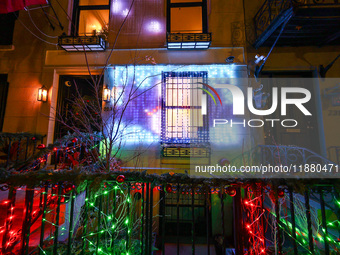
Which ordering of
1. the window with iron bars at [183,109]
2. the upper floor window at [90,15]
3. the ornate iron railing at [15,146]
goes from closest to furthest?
1. the ornate iron railing at [15,146]
2. the window with iron bars at [183,109]
3. the upper floor window at [90,15]

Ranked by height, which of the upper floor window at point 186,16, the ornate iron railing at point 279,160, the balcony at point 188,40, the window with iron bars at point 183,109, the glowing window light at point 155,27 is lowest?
the ornate iron railing at point 279,160

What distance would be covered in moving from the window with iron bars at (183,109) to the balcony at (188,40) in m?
0.99

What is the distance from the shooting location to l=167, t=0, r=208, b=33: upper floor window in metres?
6.59

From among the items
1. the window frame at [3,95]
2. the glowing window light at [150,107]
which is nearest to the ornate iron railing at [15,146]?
the window frame at [3,95]

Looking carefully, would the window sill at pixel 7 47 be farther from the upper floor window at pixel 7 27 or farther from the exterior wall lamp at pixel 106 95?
the exterior wall lamp at pixel 106 95

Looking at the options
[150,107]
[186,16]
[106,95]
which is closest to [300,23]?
[186,16]

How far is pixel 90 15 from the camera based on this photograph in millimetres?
6891

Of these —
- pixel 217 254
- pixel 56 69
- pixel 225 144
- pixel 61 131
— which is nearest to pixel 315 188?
pixel 225 144

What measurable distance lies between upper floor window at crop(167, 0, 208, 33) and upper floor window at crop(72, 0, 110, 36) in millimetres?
2674

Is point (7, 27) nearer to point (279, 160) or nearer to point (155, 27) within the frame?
point (155, 27)

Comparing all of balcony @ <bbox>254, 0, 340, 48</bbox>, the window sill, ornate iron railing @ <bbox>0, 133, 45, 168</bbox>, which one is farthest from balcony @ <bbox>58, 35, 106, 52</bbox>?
balcony @ <bbox>254, 0, 340, 48</bbox>

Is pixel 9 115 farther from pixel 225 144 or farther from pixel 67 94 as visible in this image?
pixel 225 144

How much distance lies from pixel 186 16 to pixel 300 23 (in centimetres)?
403

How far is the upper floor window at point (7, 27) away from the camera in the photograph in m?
6.59
